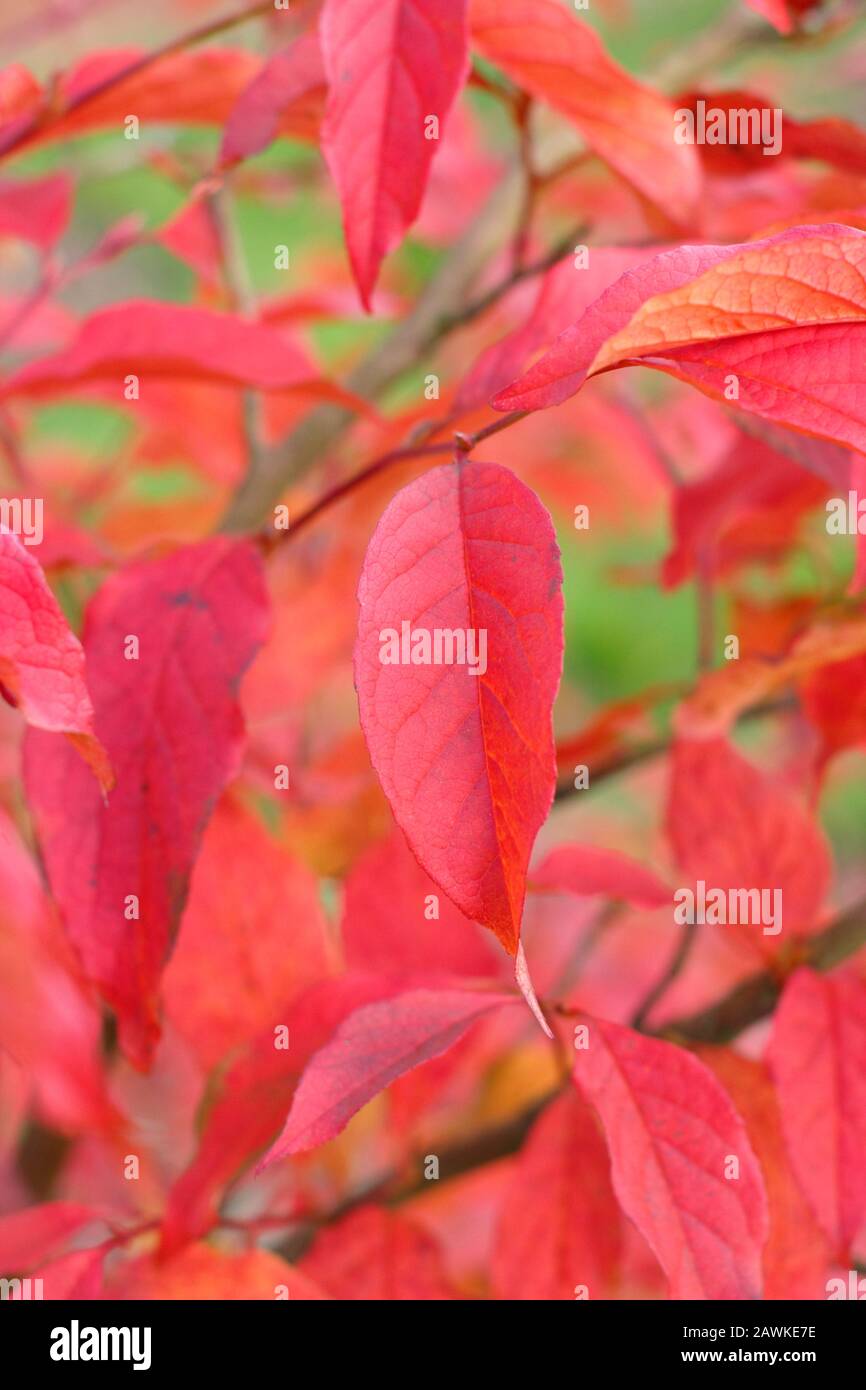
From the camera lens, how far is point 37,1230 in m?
0.51

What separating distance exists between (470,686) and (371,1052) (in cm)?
13

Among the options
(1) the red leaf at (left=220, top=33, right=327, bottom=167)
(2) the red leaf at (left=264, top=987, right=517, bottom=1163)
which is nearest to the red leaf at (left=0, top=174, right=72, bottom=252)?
(1) the red leaf at (left=220, top=33, right=327, bottom=167)

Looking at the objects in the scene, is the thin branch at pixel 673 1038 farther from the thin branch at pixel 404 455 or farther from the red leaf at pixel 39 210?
the red leaf at pixel 39 210

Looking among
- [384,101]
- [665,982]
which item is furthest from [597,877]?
[384,101]

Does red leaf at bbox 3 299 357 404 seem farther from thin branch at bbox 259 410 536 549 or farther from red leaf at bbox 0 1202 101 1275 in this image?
red leaf at bbox 0 1202 101 1275

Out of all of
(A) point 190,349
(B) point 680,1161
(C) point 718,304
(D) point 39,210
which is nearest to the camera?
(C) point 718,304

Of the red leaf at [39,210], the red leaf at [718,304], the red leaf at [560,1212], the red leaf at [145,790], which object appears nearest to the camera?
the red leaf at [718,304]

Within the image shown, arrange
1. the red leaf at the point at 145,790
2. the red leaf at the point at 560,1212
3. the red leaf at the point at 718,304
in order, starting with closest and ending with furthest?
1. the red leaf at the point at 718,304
2. the red leaf at the point at 145,790
3. the red leaf at the point at 560,1212

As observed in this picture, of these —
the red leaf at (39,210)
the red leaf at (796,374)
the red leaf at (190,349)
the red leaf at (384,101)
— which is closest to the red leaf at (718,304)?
the red leaf at (796,374)

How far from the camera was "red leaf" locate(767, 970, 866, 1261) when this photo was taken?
1.58 feet

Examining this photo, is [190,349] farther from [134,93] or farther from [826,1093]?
[826,1093]

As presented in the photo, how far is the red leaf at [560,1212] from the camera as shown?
1.79 feet
